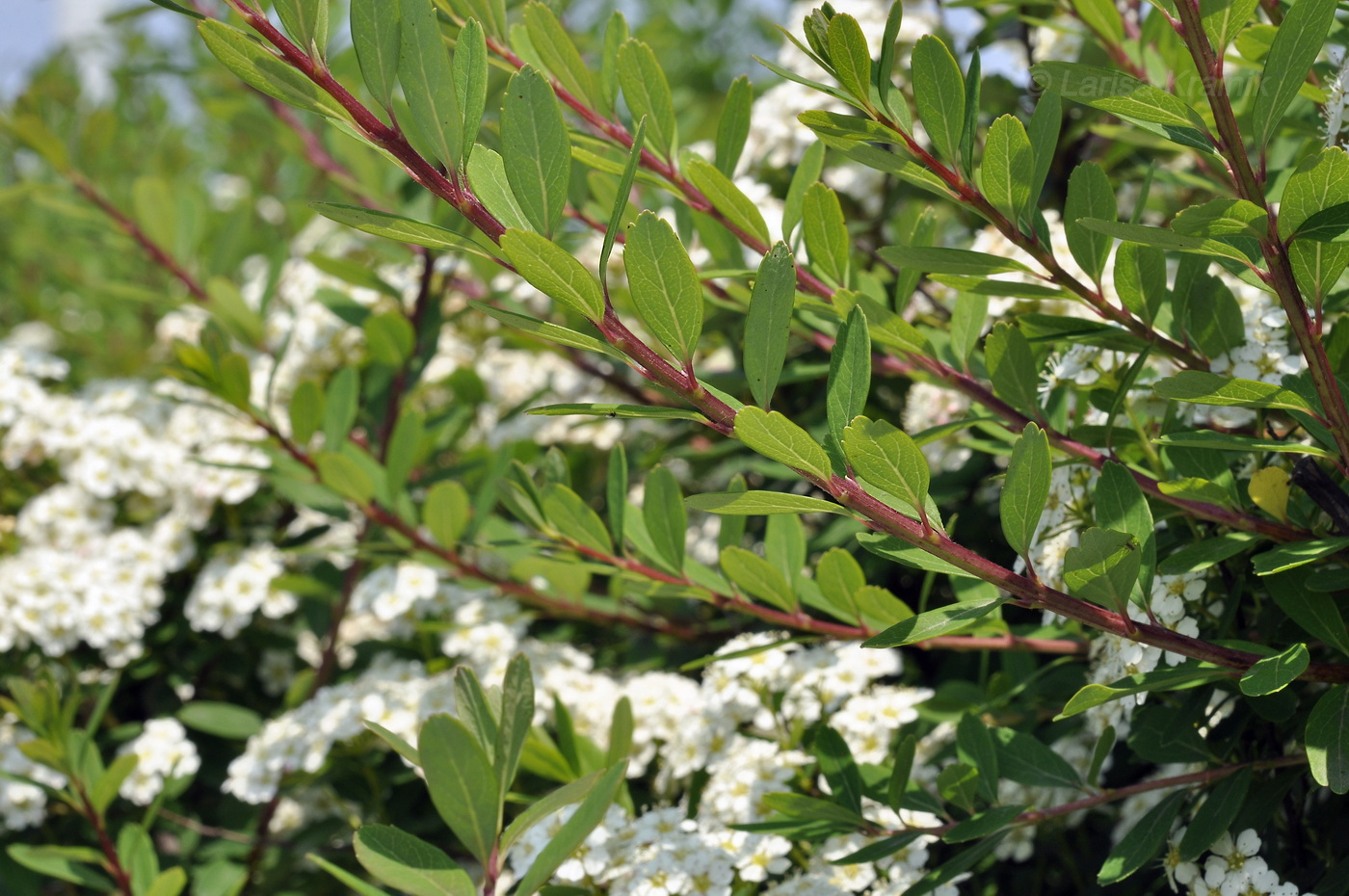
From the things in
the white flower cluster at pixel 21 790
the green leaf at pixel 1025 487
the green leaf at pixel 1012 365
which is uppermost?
the green leaf at pixel 1012 365

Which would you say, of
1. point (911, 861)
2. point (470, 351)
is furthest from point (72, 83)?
point (911, 861)

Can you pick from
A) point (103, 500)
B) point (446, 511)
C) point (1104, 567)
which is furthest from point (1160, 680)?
point (103, 500)

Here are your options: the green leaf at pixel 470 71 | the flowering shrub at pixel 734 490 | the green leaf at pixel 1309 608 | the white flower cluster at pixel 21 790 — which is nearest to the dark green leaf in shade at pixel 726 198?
the flowering shrub at pixel 734 490

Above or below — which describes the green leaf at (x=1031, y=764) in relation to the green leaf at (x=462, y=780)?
below

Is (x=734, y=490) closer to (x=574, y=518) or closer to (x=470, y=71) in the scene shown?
(x=574, y=518)

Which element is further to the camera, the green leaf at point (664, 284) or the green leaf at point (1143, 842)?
the green leaf at point (1143, 842)

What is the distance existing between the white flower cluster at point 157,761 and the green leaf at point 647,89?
100 cm

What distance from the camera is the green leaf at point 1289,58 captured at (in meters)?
0.59

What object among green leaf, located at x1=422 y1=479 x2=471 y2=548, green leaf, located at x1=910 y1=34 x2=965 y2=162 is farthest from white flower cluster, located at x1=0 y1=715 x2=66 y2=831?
green leaf, located at x1=910 y1=34 x2=965 y2=162

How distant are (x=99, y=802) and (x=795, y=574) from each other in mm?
821

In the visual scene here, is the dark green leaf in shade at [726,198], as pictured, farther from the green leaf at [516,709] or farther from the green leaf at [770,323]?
the green leaf at [516,709]

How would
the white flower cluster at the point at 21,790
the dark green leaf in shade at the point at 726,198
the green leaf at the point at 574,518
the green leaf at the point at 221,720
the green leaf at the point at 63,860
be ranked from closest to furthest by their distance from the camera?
the dark green leaf in shade at the point at 726,198 < the green leaf at the point at 574,518 < the green leaf at the point at 63,860 < the white flower cluster at the point at 21,790 < the green leaf at the point at 221,720

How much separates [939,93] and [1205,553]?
354mm

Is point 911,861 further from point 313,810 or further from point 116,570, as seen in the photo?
point 116,570
